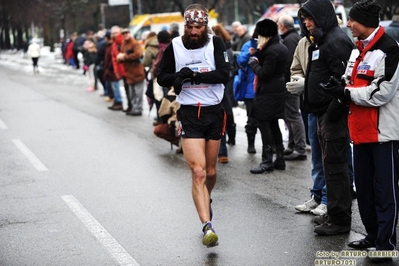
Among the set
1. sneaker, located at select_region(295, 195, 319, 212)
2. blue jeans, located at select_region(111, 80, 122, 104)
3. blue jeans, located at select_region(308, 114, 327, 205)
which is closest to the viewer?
blue jeans, located at select_region(308, 114, 327, 205)

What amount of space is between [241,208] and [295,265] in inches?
84.2

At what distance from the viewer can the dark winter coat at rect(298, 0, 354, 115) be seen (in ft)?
22.6

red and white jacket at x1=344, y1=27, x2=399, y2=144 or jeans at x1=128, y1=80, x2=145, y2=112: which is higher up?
red and white jacket at x1=344, y1=27, x2=399, y2=144

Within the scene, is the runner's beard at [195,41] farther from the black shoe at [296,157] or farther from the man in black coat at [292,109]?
the black shoe at [296,157]

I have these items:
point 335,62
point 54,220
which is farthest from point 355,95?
point 54,220

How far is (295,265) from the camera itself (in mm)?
6039

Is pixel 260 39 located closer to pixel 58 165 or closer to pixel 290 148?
pixel 290 148

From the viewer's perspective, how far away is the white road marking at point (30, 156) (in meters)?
10.8

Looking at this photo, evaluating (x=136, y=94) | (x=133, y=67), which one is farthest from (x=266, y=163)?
(x=136, y=94)

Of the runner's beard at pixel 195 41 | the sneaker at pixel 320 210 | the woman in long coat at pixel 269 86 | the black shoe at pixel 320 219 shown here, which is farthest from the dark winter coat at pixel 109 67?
the runner's beard at pixel 195 41

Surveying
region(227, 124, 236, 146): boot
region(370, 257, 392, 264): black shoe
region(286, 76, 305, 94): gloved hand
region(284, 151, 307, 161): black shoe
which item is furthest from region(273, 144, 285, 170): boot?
region(370, 257, 392, 264): black shoe

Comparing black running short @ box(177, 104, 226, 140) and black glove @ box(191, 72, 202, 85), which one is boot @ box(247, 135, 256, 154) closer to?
black running short @ box(177, 104, 226, 140)

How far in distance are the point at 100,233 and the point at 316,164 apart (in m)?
2.27

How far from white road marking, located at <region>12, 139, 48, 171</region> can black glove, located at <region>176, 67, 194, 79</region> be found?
4528 mm
